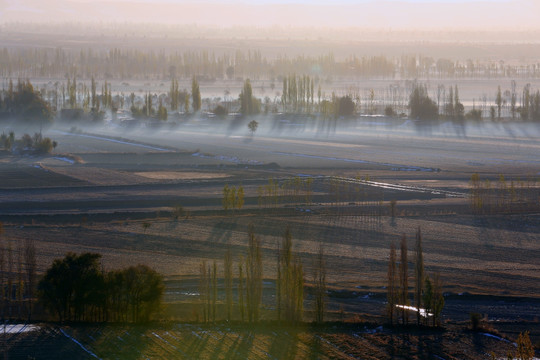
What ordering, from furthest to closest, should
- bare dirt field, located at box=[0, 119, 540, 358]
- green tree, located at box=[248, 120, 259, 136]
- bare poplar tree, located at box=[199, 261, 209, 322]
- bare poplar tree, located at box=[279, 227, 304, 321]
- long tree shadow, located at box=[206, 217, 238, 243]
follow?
green tree, located at box=[248, 120, 259, 136], long tree shadow, located at box=[206, 217, 238, 243], bare dirt field, located at box=[0, 119, 540, 358], bare poplar tree, located at box=[199, 261, 209, 322], bare poplar tree, located at box=[279, 227, 304, 321]

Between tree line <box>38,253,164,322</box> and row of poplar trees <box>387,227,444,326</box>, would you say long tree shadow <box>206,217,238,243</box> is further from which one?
row of poplar trees <box>387,227,444,326</box>

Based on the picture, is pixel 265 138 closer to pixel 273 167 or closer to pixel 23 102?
pixel 273 167

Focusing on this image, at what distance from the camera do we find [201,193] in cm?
1950

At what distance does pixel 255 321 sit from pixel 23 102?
1071 inches

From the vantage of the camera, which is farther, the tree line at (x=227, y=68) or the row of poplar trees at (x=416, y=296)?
the tree line at (x=227, y=68)

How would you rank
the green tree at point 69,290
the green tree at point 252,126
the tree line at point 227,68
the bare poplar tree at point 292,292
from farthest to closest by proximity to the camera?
the tree line at point 227,68, the green tree at point 252,126, the bare poplar tree at point 292,292, the green tree at point 69,290

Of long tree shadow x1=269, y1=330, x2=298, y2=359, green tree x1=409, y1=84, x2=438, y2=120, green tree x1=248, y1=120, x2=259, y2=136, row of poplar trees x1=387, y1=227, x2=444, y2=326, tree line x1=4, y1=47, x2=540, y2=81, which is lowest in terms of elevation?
long tree shadow x1=269, y1=330, x2=298, y2=359

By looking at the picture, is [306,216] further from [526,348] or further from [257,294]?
[526,348]

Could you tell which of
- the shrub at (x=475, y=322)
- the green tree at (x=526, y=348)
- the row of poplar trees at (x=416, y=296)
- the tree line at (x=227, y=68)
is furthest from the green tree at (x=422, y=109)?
the green tree at (x=526, y=348)

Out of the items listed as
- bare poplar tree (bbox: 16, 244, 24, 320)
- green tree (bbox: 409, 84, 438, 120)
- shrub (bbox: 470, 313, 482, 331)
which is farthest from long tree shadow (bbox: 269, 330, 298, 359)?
green tree (bbox: 409, 84, 438, 120)

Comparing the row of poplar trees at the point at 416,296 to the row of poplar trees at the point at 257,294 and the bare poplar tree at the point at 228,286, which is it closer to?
the row of poplar trees at the point at 257,294

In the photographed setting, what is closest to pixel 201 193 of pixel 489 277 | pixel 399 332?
pixel 489 277

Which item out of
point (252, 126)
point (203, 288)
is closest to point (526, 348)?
point (203, 288)

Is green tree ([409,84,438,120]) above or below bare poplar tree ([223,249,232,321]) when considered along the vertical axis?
above
